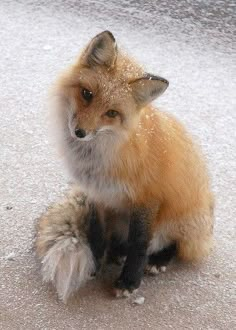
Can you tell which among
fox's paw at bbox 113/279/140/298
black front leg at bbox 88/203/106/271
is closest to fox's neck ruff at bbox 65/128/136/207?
black front leg at bbox 88/203/106/271

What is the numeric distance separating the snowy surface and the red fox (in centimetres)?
11

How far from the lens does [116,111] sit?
4.86 feet

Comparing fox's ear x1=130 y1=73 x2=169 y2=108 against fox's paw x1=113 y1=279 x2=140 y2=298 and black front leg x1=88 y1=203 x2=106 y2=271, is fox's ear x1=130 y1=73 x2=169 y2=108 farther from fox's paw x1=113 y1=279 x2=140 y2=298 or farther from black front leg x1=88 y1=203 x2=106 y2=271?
fox's paw x1=113 y1=279 x2=140 y2=298

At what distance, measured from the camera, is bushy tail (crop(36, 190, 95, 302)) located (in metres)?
1.69

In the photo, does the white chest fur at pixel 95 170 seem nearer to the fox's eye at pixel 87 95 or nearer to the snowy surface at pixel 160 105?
the fox's eye at pixel 87 95

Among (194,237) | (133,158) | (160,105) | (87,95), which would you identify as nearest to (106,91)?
(87,95)

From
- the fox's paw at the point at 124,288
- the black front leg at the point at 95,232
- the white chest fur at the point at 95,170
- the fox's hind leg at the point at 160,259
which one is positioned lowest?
the fox's paw at the point at 124,288

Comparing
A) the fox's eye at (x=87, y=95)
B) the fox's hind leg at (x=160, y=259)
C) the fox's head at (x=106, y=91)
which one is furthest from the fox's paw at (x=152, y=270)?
the fox's eye at (x=87, y=95)

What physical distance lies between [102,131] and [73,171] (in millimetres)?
247

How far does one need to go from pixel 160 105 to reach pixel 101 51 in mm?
1321

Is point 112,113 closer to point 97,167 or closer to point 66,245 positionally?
point 97,167

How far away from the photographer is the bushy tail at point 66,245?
1.69m

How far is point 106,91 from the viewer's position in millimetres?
1470

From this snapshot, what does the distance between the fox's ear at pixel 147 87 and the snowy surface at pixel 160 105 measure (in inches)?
25.8
